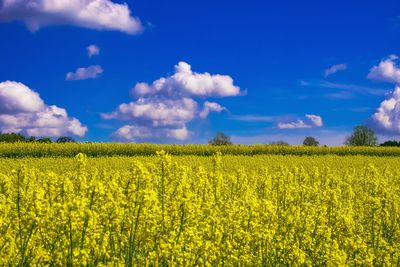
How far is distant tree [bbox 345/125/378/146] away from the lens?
101812mm

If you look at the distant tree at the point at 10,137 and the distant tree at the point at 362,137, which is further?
the distant tree at the point at 362,137

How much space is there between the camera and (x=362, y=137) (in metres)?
102

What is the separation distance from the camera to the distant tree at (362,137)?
10181 centimetres

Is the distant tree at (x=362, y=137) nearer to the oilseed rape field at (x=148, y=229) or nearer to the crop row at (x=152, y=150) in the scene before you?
the crop row at (x=152, y=150)

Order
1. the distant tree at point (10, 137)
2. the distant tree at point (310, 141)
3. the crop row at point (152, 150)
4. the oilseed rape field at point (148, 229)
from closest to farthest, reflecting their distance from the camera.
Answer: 1. the oilseed rape field at point (148, 229)
2. the crop row at point (152, 150)
3. the distant tree at point (10, 137)
4. the distant tree at point (310, 141)

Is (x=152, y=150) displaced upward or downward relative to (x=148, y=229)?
Result: upward

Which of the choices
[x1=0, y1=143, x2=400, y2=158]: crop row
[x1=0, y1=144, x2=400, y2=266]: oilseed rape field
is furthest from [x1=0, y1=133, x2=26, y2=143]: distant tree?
[x1=0, y1=144, x2=400, y2=266]: oilseed rape field

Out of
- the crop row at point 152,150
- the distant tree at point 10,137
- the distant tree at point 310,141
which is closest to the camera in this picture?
the crop row at point 152,150

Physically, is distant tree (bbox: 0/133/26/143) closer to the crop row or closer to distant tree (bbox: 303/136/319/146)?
the crop row

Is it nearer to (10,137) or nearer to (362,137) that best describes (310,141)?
(362,137)

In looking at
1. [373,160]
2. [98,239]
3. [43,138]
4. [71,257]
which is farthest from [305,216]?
[43,138]

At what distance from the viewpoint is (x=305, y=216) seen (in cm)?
1005

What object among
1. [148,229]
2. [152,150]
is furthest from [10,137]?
[148,229]

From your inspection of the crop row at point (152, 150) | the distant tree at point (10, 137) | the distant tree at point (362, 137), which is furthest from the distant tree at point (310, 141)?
the distant tree at point (10, 137)
